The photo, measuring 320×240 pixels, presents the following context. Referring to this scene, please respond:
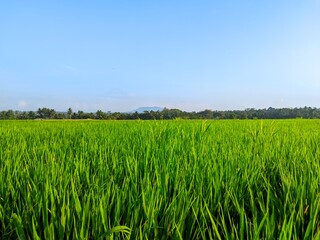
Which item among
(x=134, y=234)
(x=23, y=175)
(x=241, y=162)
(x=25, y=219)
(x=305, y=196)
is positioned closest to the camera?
(x=134, y=234)

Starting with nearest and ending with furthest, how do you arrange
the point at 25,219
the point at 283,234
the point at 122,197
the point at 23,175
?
the point at 283,234
the point at 25,219
the point at 122,197
the point at 23,175

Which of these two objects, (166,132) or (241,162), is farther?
(166,132)

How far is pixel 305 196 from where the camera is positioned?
1.42m

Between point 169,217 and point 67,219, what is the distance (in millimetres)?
369

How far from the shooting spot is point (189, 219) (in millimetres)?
1175

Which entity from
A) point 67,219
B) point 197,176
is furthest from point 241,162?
point 67,219

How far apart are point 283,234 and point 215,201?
0.50m

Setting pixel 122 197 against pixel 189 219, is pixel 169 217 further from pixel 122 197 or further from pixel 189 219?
pixel 122 197

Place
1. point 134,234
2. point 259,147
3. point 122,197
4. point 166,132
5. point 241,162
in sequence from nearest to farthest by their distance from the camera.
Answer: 1. point 134,234
2. point 122,197
3. point 241,162
4. point 259,147
5. point 166,132

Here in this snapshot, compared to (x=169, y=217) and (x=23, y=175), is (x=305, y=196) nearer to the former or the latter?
(x=169, y=217)

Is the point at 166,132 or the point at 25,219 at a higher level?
the point at 166,132

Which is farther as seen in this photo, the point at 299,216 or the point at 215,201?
the point at 215,201

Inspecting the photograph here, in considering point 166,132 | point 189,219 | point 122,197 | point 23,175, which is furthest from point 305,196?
point 166,132

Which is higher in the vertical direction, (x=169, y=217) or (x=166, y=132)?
(x=166, y=132)
